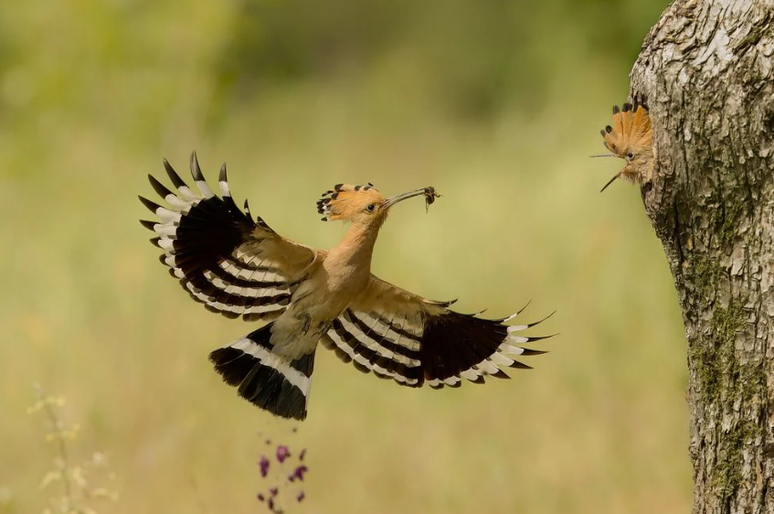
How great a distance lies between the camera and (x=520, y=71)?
38.3 feet

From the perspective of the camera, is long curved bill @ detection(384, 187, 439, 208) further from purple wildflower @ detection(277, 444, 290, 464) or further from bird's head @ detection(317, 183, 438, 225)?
purple wildflower @ detection(277, 444, 290, 464)

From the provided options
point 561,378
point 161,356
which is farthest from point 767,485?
point 161,356

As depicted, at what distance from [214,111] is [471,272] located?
3218 millimetres

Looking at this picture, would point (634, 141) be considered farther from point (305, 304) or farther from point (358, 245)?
point (305, 304)

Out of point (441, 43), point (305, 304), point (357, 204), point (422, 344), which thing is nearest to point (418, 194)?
point (357, 204)

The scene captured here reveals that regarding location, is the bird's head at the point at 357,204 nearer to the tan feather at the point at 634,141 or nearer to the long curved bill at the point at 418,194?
the long curved bill at the point at 418,194

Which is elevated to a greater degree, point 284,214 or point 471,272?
point 284,214

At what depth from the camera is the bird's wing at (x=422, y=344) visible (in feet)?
8.98

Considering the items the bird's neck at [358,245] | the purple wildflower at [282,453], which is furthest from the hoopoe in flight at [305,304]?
the purple wildflower at [282,453]

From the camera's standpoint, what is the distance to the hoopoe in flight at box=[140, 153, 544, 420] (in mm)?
2449

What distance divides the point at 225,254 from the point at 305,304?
0.75 feet

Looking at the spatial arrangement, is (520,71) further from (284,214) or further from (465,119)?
(284,214)

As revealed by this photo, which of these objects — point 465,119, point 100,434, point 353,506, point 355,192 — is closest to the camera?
point 355,192

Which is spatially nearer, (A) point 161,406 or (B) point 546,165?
(A) point 161,406
